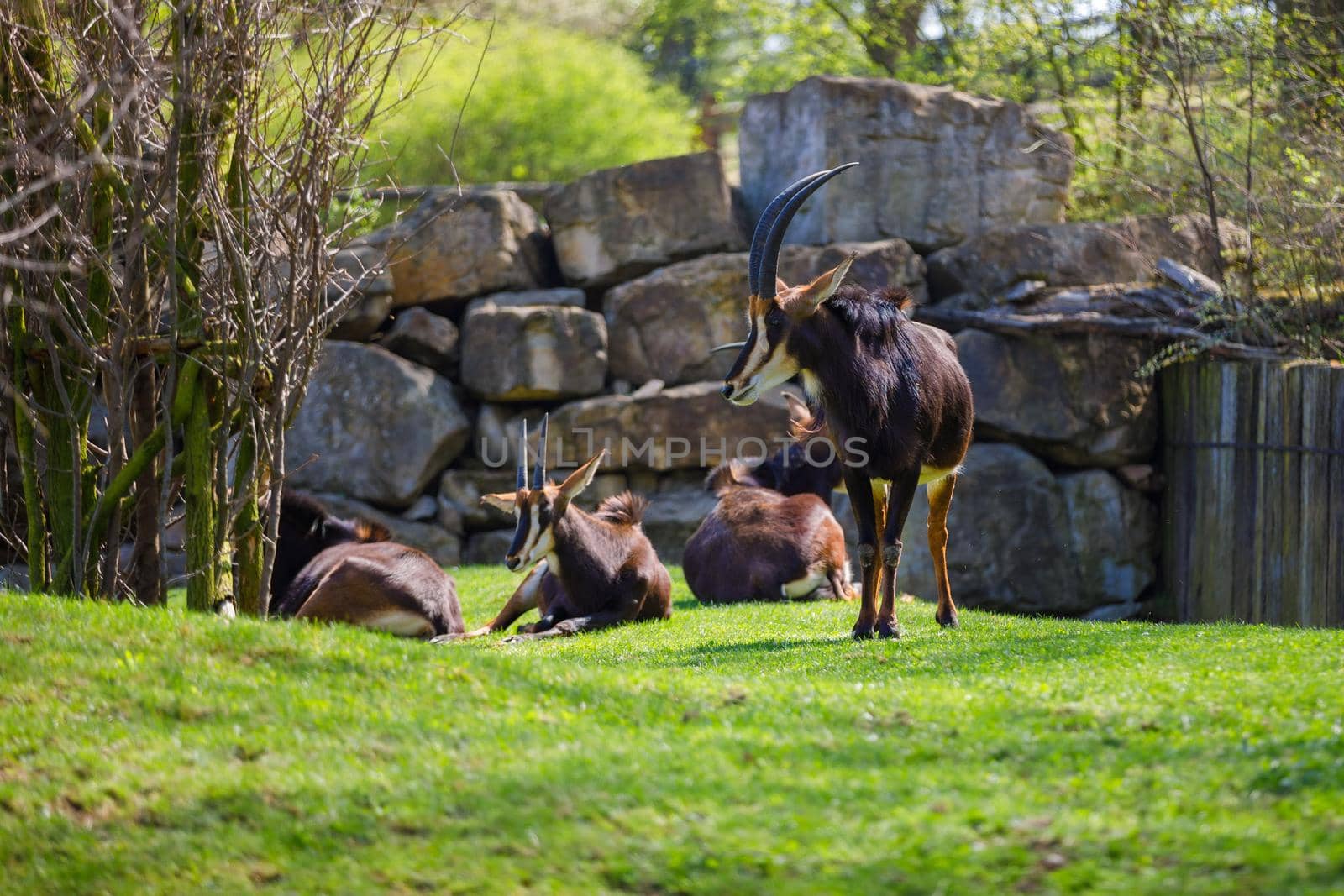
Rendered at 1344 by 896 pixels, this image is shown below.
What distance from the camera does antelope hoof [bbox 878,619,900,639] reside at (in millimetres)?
9453

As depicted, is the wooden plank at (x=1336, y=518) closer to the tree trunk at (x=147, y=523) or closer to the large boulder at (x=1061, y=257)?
the large boulder at (x=1061, y=257)

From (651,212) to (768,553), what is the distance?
6253mm

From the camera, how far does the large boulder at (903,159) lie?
1820 centimetres

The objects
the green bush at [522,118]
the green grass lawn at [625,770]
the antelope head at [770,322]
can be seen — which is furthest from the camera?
the green bush at [522,118]

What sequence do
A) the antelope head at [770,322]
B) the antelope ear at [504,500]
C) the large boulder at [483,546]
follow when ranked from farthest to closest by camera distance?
the large boulder at [483,546] < the antelope ear at [504,500] < the antelope head at [770,322]

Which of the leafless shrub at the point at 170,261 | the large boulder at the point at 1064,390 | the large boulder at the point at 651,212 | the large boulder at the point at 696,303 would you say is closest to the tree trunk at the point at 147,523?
the leafless shrub at the point at 170,261

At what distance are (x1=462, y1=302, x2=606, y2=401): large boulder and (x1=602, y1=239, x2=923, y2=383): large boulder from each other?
1.45 feet

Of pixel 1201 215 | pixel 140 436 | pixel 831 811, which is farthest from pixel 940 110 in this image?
pixel 831 811

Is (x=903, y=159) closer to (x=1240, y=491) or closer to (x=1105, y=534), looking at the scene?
(x=1105, y=534)

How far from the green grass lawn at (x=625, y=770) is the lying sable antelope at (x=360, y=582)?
4069 millimetres

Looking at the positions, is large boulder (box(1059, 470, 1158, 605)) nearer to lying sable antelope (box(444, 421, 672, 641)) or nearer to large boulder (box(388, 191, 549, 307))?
lying sable antelope (box(444, 421, 672, 641))

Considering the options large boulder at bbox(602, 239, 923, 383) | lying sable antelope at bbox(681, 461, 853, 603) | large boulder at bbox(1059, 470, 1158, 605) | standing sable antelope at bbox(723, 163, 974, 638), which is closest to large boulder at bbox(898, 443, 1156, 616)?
large boulder at bbox(1059, 470, 1158, 605)

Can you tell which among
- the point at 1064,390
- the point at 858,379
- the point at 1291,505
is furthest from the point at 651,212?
the point at 858,379

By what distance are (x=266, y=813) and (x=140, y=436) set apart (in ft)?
15.8
